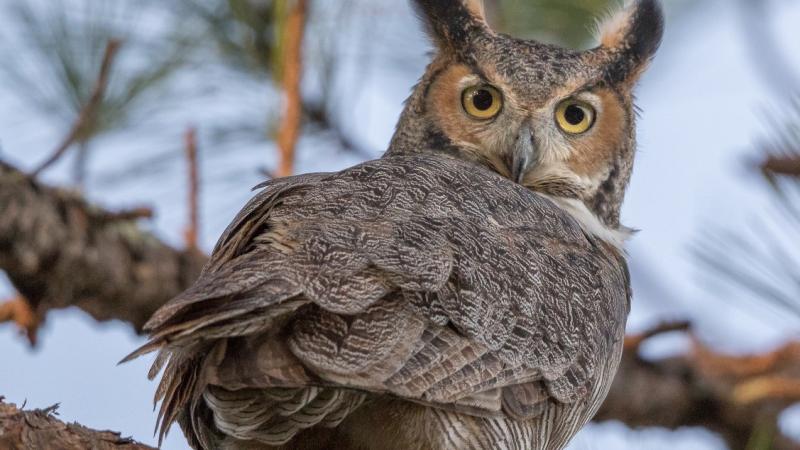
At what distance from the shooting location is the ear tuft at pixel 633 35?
13.1 feet

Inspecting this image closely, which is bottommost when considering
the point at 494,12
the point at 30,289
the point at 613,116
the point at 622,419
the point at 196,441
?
the point at 622,419

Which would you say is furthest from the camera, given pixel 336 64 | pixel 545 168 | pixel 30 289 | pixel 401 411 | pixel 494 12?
pixel 494 12

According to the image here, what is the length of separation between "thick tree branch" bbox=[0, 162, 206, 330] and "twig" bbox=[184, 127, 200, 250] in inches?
7.3

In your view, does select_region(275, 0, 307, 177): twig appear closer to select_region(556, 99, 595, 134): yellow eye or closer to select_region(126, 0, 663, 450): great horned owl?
select_region(126, 0, 663, 450): great horned owl

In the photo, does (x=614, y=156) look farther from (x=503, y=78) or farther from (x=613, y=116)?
(x=503, y=78)

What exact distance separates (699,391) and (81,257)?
2.19 metres

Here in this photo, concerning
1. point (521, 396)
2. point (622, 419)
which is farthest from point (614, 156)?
point (521, 396)

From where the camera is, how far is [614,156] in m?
3.83

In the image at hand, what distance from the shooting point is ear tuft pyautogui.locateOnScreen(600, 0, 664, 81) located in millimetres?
3994

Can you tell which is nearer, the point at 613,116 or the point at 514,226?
the point at 514,226

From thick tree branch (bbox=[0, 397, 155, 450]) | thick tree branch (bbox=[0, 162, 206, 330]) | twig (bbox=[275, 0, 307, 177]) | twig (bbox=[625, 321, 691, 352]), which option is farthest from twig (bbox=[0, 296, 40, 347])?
twig (bbox=[625, 321, 691, 352])

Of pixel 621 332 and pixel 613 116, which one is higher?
pixel 613 116

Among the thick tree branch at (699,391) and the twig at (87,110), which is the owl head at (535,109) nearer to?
the thick tree branch at (699,391)

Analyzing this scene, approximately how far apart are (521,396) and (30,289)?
1.37 m
